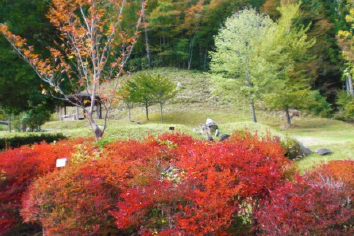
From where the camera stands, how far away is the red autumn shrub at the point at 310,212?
115 inches

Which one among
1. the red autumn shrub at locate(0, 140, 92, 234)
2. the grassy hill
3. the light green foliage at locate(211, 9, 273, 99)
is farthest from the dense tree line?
the red autumn shrub at locate(0, 140, 92, 234)

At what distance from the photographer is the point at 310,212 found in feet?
9.78

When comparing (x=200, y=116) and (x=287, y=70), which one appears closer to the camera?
(x=287, y=70)

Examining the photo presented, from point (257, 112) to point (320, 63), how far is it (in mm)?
7101

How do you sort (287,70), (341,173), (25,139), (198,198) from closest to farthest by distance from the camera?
1. (198,198)
2. (341,173)
3. (25,139)
4. (287,70)

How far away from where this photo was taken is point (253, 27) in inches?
877

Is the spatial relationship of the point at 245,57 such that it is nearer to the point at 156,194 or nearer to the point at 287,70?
the point at 287,70

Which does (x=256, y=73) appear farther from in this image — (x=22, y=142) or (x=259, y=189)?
(x=259, y=189)

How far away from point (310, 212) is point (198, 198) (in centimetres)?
105

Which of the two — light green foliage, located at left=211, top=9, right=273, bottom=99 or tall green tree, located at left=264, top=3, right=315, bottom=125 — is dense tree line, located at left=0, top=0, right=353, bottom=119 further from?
light green foliage, located at left=211, top=9, right=273, bottom=99

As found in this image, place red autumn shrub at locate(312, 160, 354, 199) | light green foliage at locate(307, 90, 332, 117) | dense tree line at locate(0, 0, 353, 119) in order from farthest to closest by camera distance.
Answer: light green foliage at locate(307, 90, 332, 117) < dense tree line at locate(0, 0, 353, 119) < red autumn shrub at locate(312, 160, 354, 199)

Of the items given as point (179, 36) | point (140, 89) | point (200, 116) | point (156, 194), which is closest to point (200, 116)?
point (200, 116)

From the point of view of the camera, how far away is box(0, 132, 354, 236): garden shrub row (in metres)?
3.01

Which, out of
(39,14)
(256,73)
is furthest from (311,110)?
(39,14)
